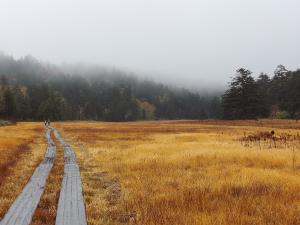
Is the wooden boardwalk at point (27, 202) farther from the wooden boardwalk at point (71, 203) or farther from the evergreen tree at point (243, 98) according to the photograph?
the evergreen tree at point (243, 98)

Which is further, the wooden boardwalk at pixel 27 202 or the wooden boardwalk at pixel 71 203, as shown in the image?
the wooden boardwalk at pixel 27 202

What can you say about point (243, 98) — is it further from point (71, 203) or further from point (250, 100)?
point (71, 203)

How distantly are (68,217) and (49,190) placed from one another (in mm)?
4439

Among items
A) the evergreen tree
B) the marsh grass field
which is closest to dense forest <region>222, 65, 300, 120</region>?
the evergreen tree

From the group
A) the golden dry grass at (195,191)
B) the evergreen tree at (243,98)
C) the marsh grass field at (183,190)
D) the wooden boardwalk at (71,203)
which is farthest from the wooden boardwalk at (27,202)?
the evergreen tree at (243,98)

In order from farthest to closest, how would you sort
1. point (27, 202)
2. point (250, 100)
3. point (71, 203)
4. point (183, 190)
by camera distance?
point (250, 100) < point (183, 190) < point (27, 202) < point (71, 203)

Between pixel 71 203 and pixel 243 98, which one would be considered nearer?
pixel 71 203

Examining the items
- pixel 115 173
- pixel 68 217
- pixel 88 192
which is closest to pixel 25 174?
pixel 115 173

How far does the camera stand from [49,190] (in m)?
14.3

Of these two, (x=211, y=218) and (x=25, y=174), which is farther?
(x=25, y=174)

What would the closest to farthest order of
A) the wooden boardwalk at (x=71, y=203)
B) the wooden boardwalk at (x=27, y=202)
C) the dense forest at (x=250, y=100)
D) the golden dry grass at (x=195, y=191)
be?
the wooden boardwalk at (x=71, y=203) < the wooden boardwalk at (x=27, y=202) < the golden dry grass at (x=195, y=191) < the dense forest at (x=250, y=100)

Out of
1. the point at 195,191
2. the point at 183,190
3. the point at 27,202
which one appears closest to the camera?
the point at 27,202

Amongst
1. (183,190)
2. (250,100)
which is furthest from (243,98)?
(183,190)

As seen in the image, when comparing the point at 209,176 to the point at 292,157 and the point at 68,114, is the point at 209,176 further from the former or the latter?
the point at 68,114
